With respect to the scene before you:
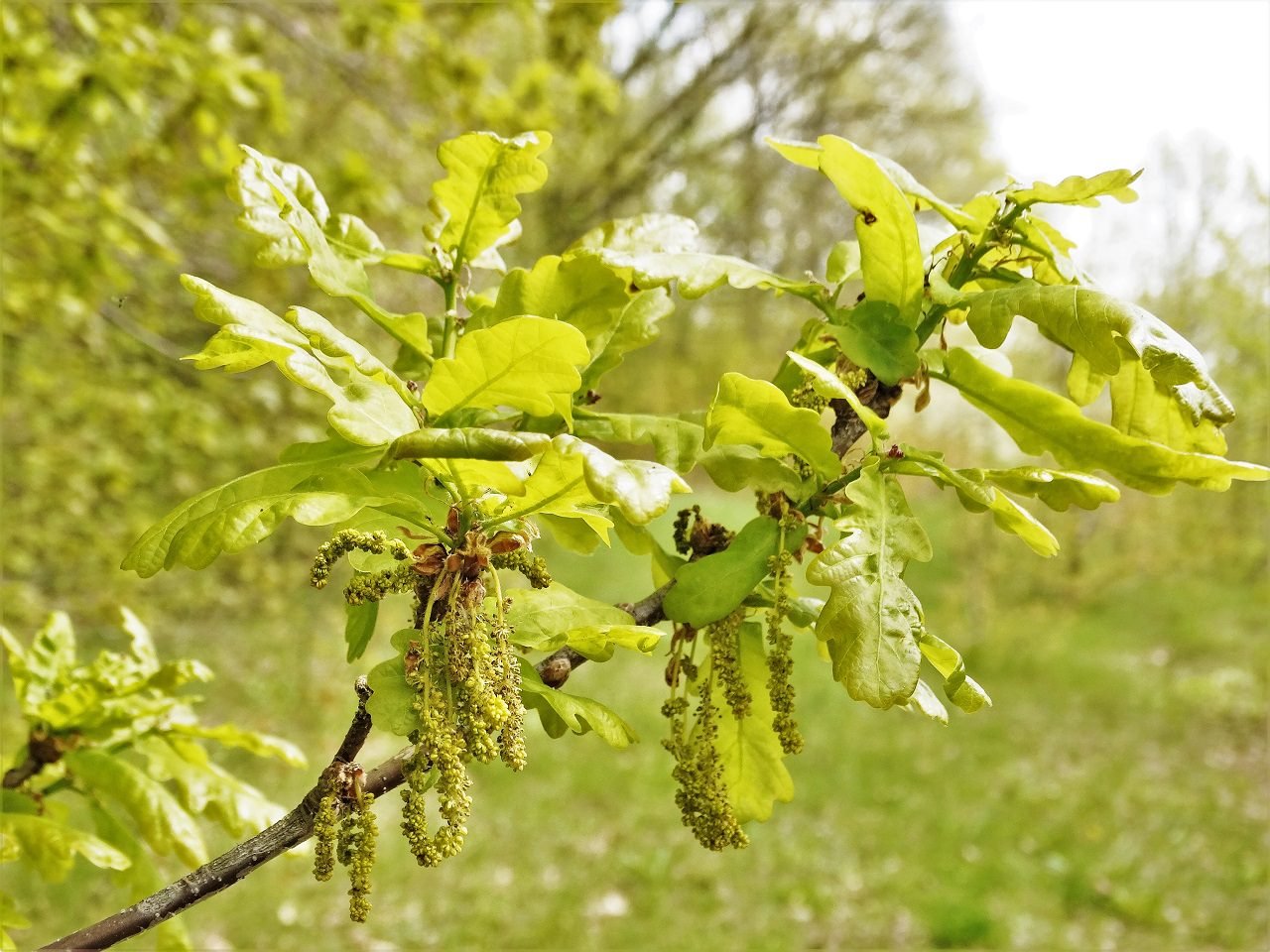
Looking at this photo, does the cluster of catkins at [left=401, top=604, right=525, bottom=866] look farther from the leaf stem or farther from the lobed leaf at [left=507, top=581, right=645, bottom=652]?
the leaf stem

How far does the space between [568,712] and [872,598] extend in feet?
0.97

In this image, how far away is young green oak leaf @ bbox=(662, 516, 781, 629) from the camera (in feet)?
2.92

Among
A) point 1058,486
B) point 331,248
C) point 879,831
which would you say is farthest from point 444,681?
point 879,831

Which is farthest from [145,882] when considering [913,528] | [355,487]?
[913,528]

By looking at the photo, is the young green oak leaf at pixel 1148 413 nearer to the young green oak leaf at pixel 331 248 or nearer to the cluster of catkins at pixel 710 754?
the cluster of catkins at pixel 710 754

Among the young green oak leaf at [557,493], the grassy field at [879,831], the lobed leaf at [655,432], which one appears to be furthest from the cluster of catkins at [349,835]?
the grassy field at [879,831]

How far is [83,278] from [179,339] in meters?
2.55

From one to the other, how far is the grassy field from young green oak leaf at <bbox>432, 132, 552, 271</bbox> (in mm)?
3202

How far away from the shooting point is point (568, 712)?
85 centimetres

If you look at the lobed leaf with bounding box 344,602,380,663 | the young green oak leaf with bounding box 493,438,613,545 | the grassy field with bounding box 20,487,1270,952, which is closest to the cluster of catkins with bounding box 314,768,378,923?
the lobed leaf with bounding box 344,602,380,663

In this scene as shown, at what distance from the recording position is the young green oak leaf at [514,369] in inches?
29.5

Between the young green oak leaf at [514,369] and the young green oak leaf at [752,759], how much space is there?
0.46m

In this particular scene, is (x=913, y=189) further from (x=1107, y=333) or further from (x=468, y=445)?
(x=468, y=445)

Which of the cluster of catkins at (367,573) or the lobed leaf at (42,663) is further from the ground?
the lobed leaf at (42,663)
